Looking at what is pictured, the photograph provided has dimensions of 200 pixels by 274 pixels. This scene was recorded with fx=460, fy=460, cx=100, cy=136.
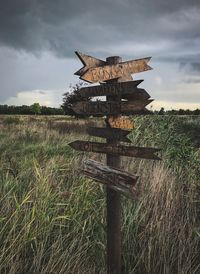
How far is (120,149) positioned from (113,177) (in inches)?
9.7

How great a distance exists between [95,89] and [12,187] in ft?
5.34

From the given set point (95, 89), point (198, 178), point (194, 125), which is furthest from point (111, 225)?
point (194, 125)

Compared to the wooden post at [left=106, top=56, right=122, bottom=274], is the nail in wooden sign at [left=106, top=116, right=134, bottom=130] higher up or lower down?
higher up

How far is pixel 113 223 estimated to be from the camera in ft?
13.3

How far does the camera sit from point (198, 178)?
606 cm

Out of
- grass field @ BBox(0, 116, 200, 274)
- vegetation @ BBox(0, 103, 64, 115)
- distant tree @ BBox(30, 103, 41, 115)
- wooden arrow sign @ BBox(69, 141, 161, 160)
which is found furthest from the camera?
distant tree @ BBox(30, 103, 41, 115)

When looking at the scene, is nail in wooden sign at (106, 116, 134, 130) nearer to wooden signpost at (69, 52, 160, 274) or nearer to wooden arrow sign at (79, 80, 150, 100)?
wooden signpost at (69, 52, 160, 274)

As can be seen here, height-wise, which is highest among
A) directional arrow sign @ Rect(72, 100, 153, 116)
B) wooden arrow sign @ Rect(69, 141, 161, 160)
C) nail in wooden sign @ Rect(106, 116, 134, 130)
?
directional arrow sign @ Rect(72, 100, 153, 116)

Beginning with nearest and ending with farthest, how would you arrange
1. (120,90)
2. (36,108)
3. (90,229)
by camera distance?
(120,90) → (90,229) → (36,108)

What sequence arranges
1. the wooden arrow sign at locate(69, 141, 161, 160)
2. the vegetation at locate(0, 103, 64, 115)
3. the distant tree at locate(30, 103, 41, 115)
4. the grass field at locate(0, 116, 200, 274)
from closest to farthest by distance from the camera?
the wooden arrow sign at locate(69, 141, 161, 160) → the grass field at locate(0, 116, 200, 274) → the vegetation at locate(0, 103, 64, 115) → the distant tree at locate(30, 103, 41, 115)

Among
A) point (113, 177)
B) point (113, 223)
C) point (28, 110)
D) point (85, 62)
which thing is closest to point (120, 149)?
point (113, 177)

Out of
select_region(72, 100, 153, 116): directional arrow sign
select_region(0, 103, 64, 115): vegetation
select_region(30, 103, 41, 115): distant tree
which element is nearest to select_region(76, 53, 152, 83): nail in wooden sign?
select_region(72, 100, 153, 116): directional arrow sign

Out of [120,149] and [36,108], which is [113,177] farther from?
[36,108]

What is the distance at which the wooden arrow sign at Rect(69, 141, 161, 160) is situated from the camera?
381 centimetres
